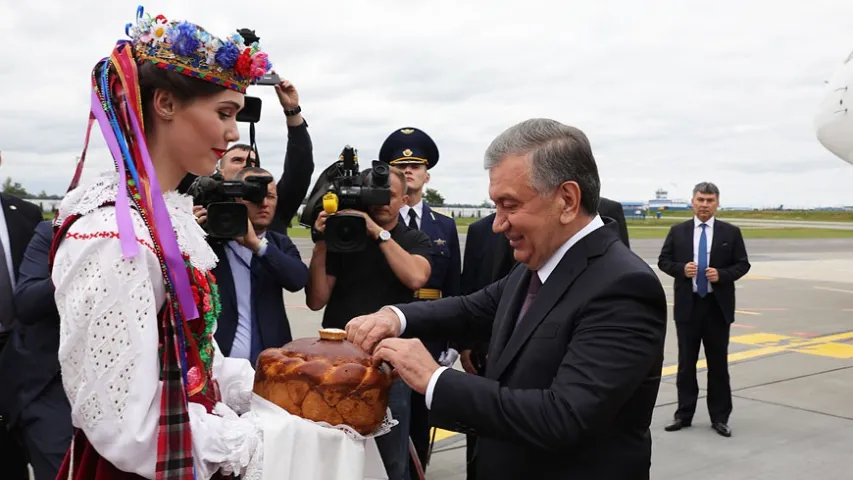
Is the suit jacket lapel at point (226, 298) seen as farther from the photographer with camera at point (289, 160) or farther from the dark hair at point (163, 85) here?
the dark hair at point (163, 85)

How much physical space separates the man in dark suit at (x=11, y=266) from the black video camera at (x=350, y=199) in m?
1.33

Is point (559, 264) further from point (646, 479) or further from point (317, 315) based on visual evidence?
point (317, 315)

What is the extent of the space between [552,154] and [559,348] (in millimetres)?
518

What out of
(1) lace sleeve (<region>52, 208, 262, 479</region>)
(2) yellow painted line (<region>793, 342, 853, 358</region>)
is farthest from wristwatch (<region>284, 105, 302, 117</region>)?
(2) yellow painted line (<region>793, 342, 853, 358</region>)

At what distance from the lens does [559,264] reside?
2.09m

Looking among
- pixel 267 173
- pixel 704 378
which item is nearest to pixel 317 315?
pixel 704 378

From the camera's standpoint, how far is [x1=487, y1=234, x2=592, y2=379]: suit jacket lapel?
79.9 inches

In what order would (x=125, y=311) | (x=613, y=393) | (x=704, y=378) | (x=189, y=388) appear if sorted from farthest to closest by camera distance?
(x=704, y=378)
(x=613, y=393)
(x=189, y=388)
(x=125, y=311)

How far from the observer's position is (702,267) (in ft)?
19.8

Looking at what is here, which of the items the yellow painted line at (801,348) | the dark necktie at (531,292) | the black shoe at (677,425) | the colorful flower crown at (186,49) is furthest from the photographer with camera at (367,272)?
the yellow painted line at (801,348)

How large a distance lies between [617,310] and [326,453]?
2.73ft

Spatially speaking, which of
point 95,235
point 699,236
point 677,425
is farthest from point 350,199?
point 699,236

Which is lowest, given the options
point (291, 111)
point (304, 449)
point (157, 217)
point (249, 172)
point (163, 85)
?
point (304, 449)

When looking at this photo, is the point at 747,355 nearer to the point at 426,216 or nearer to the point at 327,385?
the point at 426,216
